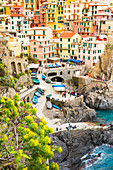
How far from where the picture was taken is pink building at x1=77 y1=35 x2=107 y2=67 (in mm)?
76812

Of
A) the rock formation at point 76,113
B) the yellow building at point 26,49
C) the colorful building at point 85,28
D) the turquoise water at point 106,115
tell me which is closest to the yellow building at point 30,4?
the colorful building at point 85,28

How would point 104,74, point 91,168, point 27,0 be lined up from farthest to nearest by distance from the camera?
point 27,0
point 104,74
point 91,168

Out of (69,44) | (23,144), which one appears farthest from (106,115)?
(23,144)

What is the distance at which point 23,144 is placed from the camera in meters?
25.1

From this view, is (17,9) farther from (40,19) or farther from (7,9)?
(40,19)

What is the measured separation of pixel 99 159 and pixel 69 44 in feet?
151

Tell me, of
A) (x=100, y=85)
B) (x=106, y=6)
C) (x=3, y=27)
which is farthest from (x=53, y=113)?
(x=106, y=6)

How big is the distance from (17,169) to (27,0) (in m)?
81.9

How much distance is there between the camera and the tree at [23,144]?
24087 mm

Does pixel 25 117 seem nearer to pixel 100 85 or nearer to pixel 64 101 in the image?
pixel 64 101

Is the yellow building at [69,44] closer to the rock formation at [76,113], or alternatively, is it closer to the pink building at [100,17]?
the pink building at [100,17]

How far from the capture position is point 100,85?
69.1 m

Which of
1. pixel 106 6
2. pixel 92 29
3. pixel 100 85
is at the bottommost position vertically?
pixel 100 85

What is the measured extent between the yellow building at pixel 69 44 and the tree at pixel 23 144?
179 ft
